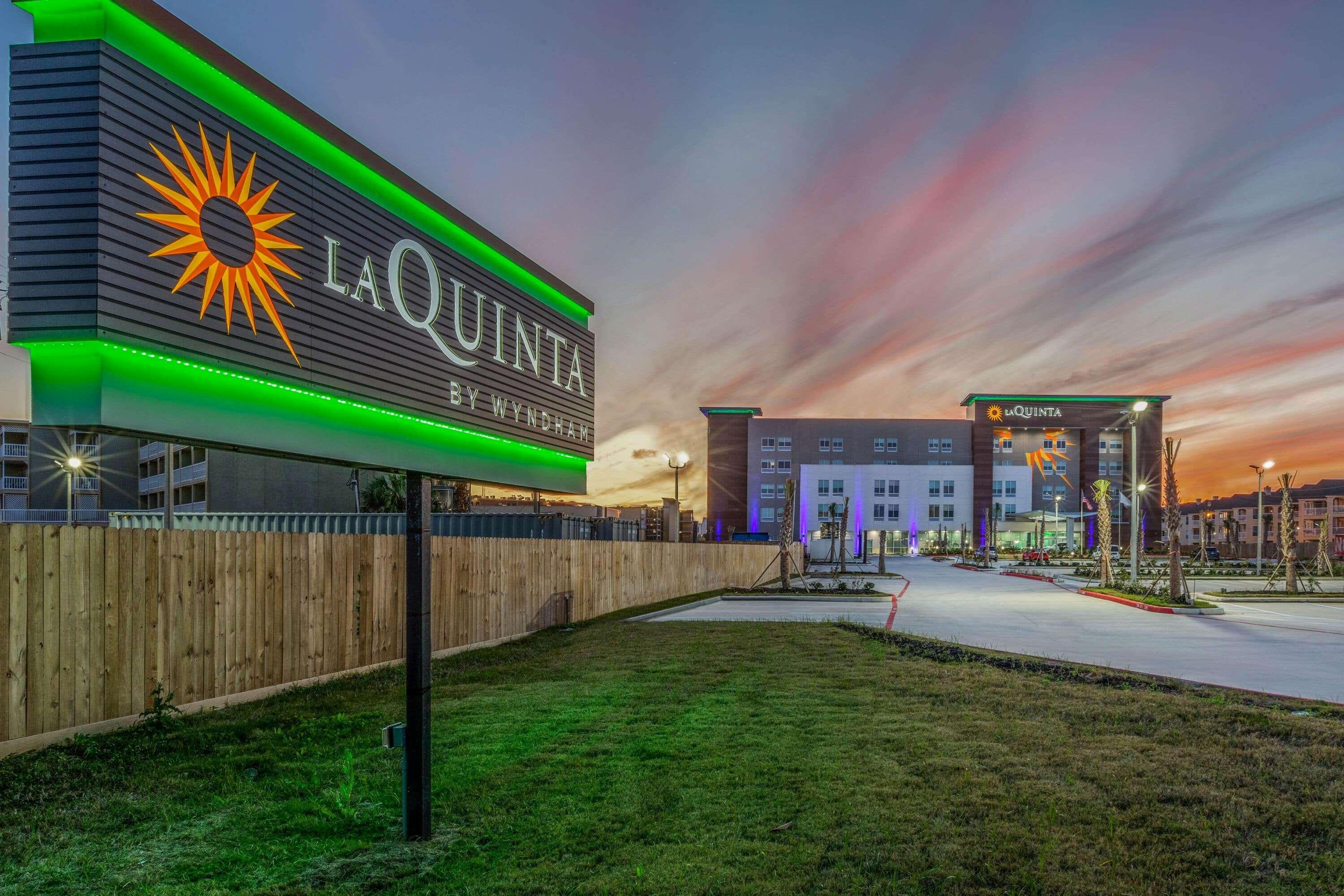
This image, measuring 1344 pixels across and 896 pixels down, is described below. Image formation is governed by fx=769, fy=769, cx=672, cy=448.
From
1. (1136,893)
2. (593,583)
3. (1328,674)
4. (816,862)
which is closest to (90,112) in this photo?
(816,862)

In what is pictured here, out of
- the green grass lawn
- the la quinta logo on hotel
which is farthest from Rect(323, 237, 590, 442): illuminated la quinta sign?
the la quinta logo on hotel

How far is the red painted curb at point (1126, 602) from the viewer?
69.1ft

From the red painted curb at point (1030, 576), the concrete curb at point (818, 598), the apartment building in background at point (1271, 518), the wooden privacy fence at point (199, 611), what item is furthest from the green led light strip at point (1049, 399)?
the wooden privacy fence at point (199, 611)

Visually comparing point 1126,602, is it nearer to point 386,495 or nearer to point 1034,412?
point 386,495

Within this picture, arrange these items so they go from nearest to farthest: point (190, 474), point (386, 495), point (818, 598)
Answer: point (818, 598) → point (386, 495) → point (190, 474)

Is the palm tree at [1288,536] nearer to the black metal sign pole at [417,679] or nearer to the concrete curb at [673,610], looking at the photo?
the concrete curb at [673,610]

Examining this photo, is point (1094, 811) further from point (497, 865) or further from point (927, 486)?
point (927, 486)

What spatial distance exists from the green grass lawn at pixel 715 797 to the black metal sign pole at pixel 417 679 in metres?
0.23

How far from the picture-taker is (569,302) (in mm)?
6258

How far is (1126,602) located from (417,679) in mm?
24973

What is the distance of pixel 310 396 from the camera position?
13.9ft

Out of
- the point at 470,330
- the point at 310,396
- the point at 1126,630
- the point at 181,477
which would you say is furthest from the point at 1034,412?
the point at 310,396

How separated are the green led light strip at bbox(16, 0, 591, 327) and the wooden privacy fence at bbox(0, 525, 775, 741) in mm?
4433

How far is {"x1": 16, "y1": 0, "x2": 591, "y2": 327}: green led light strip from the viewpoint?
3521mm
